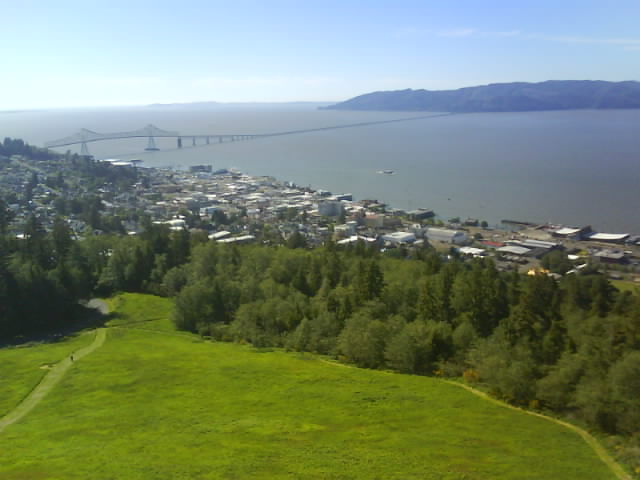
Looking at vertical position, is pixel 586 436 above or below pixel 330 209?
above

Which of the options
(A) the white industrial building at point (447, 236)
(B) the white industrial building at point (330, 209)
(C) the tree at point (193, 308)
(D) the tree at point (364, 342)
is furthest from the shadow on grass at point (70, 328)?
(B) the white industrial building at point (330, 209)

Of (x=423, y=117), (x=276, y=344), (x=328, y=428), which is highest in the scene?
(x=423, y=117)

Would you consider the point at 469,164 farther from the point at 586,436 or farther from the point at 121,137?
the point at 121,137

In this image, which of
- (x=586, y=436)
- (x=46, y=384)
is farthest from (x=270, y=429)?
(x=46, y=384)

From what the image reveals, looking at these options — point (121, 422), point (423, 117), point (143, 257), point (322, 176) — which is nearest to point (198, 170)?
point (322, 176)

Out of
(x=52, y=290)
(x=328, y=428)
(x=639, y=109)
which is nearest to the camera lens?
(x=328, y=428)

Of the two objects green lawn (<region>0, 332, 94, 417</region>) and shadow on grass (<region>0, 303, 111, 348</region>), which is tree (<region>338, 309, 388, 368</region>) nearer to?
green lawn (<region>0, 332, 94, 417</region>)

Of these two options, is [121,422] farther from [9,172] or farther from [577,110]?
[577,110]
